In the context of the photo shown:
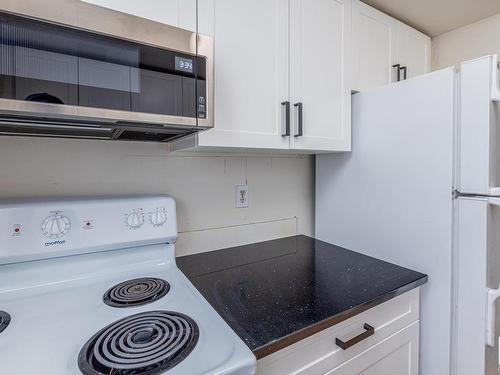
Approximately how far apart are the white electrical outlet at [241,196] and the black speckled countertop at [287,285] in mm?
212

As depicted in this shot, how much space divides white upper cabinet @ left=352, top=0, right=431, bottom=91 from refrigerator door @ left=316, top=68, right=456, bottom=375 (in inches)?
6.2

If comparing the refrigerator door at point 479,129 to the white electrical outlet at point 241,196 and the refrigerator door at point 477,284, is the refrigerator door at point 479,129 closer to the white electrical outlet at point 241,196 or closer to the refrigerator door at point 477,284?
the refrigerator door at point 477,284

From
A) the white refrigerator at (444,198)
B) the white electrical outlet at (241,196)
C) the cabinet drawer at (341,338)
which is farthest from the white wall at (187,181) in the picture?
the cabinet drawer at (341,338)

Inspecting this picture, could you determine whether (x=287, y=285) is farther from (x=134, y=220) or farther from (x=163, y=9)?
(x=163, y=9)

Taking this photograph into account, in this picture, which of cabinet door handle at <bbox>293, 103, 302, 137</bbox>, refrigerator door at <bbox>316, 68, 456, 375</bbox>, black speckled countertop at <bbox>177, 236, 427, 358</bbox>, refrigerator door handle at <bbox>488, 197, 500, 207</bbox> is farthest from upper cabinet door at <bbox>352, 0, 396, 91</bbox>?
black speckled countertop at <bbox>177, 236, 427, 358</bbox>

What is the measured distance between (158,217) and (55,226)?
31 cm

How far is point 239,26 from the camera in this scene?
0.97m

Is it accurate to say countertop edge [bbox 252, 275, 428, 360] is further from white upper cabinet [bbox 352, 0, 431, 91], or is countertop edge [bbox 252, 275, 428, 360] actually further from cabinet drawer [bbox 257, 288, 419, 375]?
white upper cabinet [bbox 352, 0, 431, 91]

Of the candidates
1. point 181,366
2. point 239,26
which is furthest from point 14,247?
point 239,26

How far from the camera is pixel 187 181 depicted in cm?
124

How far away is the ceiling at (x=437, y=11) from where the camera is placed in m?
1.38

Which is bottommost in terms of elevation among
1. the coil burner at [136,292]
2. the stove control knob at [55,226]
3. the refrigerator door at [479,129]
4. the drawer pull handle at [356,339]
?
the drawer pull handle at [356,339]

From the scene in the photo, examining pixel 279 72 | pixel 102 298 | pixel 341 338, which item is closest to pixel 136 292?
pixel 102 298

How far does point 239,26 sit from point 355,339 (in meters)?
1.08
